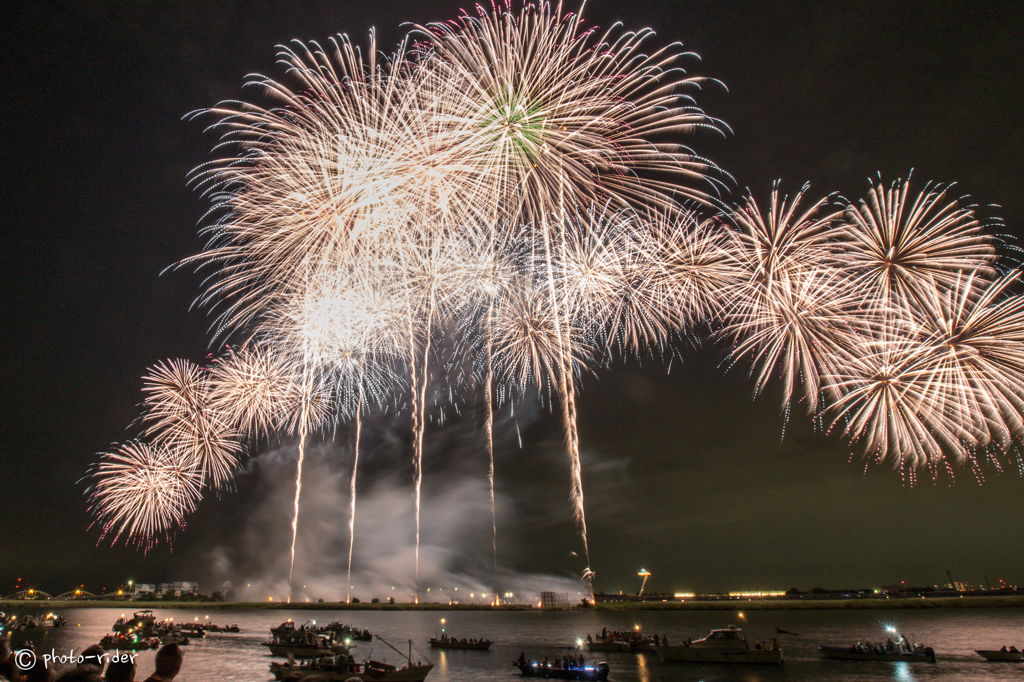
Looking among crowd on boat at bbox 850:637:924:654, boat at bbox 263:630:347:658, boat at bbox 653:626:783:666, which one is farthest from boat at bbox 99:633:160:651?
crowd on boat at bbox 850:637:924:654

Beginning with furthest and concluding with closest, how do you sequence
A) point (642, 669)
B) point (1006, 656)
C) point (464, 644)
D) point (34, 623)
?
point (34, 623), point (464, 644), point (642, 669), point (1006, 656)

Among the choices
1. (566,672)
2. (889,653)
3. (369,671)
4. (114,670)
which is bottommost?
(566,672)

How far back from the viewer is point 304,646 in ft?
168

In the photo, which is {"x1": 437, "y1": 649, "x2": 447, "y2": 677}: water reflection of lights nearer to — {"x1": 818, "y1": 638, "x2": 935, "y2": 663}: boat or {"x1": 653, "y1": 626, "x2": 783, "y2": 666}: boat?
{"x1": 653, "y1": 626, "x2": 783, "y2": 666}: boat

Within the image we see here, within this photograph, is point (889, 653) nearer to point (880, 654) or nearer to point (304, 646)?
point (880, 654)

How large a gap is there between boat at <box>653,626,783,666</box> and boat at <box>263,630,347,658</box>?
107 feet

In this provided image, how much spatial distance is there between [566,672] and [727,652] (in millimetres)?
17956

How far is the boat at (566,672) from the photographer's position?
39.4m

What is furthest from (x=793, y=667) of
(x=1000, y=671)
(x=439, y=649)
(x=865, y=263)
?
(x=865, y=263)

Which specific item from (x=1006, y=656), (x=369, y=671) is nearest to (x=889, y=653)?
(x=1006, y=656)

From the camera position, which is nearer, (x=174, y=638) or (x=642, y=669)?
(x=642, y=669)

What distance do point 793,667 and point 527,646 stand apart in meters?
36.2

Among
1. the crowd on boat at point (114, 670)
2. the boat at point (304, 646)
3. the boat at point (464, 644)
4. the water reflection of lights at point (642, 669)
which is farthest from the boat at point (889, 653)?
the crowd on boat at point (114, 670)

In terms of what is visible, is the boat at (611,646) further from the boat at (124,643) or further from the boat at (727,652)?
the boat at (124,643)
